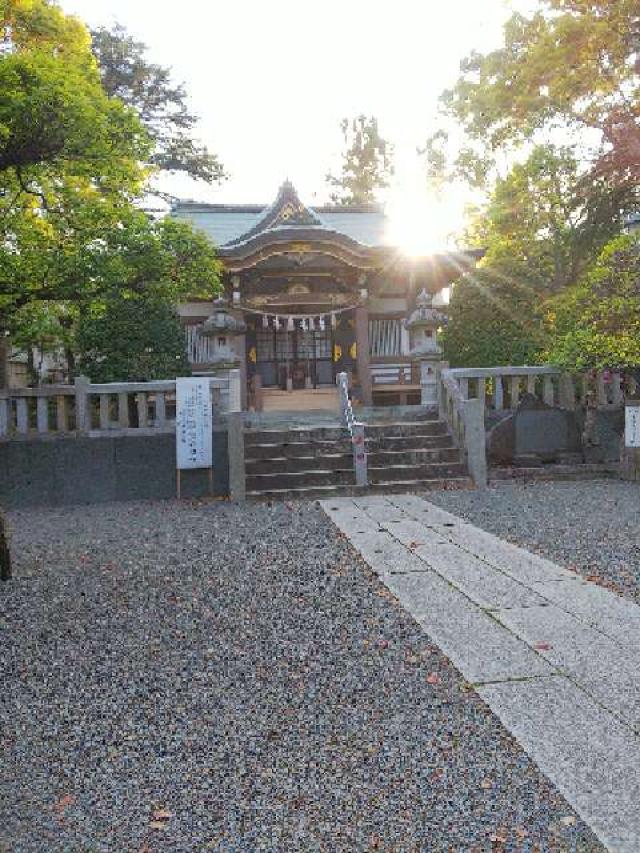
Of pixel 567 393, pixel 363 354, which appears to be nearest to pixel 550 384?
pixel 567 393

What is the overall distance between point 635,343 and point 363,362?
8315 mm

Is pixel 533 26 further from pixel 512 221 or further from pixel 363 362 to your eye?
pixel 363 362

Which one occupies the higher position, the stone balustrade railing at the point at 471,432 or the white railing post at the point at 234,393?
the white railing post at the point at 234,393

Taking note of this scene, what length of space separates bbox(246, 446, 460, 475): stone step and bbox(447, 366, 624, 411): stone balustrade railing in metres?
1.20

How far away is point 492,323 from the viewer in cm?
1366

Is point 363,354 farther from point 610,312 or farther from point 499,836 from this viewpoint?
point 499,836

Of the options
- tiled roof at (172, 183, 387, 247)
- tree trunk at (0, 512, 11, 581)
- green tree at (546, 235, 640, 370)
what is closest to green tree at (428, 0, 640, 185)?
green tree at (546, 235, 640, 370)

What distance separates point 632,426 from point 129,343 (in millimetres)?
→ 9508

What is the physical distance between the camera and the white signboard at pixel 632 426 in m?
10.0

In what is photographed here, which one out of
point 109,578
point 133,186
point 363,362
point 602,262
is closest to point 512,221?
point 363,362

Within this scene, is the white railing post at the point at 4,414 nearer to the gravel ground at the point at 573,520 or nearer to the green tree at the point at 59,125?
the green tree at the point at 59,125

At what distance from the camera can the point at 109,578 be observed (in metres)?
5.62

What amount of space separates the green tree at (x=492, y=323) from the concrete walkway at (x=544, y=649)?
7.04 metres

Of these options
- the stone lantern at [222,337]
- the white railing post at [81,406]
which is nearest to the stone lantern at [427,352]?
the stone lantern at [222,337]
